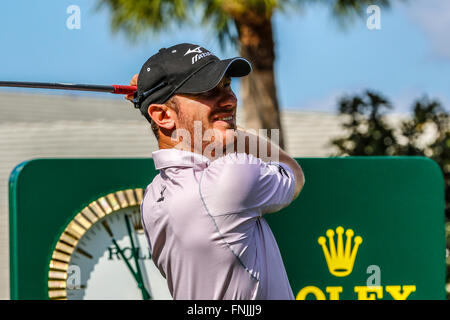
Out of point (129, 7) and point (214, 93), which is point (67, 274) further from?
point (129, 7)

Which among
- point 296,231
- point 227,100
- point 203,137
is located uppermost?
point 227,100

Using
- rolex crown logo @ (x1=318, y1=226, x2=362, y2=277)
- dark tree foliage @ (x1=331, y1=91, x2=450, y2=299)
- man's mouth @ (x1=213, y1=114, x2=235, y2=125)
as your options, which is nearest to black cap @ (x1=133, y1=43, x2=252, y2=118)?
man's mouth @ (x1=213, y1=114, x2=235, y2=125)

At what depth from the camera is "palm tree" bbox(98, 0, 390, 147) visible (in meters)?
6.37

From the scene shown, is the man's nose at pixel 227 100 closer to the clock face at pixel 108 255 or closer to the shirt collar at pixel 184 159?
the shirt collar at pixel 184 159

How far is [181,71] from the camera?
1.96 meters

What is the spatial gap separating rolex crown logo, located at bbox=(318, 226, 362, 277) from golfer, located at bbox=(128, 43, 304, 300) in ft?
4.38

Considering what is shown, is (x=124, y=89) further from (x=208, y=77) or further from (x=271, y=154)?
(x=271, y=154)

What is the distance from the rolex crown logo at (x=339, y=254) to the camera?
331 centimetres

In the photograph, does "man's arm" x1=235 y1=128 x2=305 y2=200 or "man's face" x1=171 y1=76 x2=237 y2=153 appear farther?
"man's arm" x1=235 y1=128 x2=305 y2=200

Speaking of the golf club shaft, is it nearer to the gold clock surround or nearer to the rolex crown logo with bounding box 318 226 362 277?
the gold clock surround

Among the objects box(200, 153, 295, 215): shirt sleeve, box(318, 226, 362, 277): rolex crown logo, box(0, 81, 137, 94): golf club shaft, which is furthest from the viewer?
box(318, 226, 362, 277): rolex crown logo

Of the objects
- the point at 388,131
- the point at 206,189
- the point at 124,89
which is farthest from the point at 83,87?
the point at 388,131

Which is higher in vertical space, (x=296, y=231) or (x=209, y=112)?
(x=209, y=112)

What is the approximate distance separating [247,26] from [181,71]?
4.53 m
